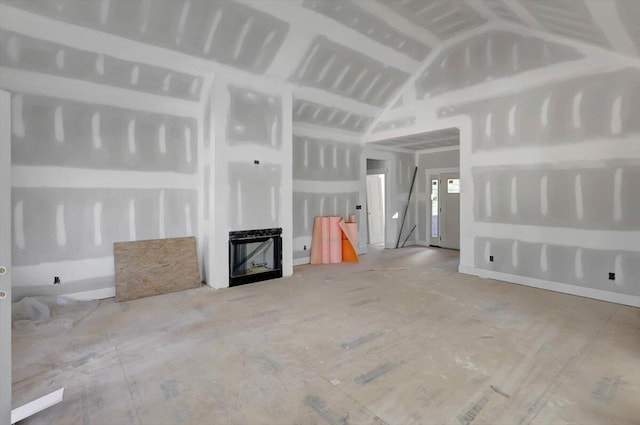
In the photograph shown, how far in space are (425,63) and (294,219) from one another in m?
4.01

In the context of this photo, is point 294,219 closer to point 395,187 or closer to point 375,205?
point 395,187

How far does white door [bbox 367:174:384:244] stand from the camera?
9805 millimetres

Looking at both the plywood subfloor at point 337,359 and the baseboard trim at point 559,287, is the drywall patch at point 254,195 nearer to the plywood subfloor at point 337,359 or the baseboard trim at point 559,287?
the plywood subfloor at point 337,359

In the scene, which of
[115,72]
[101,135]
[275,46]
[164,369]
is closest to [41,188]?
[101,135]

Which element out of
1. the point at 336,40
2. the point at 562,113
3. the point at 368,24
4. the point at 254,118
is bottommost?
the point at 562,113

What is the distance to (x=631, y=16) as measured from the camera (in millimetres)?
3023

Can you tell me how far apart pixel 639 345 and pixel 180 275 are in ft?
17.9

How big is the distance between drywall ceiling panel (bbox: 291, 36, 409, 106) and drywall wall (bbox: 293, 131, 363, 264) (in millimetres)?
Result: 1243

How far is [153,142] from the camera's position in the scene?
4797mm

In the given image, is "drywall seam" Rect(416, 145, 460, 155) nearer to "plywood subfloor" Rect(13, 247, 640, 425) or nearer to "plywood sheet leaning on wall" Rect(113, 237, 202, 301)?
"plywood subfloor" Rect(13, 247, 640, 425)

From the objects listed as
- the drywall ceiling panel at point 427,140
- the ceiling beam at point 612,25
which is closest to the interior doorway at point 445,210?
the drywall ceiling panel at point 427,140

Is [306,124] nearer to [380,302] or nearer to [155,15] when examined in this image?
[155,15]

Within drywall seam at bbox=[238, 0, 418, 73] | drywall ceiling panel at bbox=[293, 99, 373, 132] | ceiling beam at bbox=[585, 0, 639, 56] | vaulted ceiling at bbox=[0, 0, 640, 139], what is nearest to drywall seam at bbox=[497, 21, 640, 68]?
vaulted ceiling at bbox=[0, 0, 640, 139]

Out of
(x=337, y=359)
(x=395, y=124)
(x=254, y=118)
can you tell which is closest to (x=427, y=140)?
(x=395, y=124)
